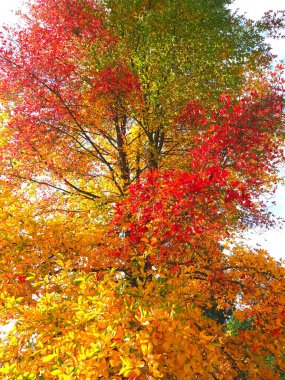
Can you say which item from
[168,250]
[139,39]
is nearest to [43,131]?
[139,39]

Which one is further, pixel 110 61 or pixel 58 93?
pixel 58 93

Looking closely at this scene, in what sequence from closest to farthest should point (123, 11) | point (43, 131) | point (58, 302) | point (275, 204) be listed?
1. point (58, 302)
2. point (123, 11)
3. point (43, 131)
4. point (275, 204)

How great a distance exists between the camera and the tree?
485 centimetres

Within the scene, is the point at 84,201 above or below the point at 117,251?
above

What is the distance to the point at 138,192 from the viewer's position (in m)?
7.88

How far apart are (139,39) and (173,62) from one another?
2.10m

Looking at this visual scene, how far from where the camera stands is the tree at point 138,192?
485 cm

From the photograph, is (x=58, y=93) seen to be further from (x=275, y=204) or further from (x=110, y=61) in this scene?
(x=275, y=204)

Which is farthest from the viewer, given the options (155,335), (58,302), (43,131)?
(43,131)

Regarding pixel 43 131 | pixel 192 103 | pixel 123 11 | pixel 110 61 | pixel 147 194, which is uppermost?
pixel 123 11

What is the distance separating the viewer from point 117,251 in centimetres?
766

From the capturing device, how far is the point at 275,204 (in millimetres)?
11281

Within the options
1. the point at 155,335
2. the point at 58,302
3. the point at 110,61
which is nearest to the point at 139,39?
the point at 110,61

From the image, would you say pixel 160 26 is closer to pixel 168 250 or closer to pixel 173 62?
pixel 173 62
